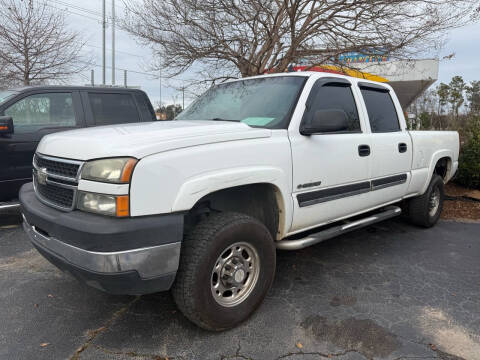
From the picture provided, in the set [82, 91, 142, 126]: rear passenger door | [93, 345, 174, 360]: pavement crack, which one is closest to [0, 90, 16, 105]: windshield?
[82, 91, 142, 126]: rear passenger door

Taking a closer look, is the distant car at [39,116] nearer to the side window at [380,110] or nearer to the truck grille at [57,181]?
the truck grille at [57,181]

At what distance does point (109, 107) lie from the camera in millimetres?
5676

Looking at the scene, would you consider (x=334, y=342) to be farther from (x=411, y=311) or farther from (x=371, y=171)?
(x=371, y=171)

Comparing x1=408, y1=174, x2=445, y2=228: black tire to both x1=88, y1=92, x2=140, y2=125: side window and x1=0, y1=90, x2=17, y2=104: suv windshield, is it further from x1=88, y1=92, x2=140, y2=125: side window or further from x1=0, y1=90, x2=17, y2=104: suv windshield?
x1=0, y1=90, x2=17, y2=104: suv windshield

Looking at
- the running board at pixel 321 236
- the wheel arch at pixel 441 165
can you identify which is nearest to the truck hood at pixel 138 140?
the running board at pixel 321 236

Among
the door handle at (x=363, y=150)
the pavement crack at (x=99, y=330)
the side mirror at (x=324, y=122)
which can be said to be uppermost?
the side mirror at (x=324, y=122)

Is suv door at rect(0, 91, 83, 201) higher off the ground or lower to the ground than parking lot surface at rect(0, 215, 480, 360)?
higher

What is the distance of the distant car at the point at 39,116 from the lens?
480 cm

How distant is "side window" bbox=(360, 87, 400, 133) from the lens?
13.2 ft

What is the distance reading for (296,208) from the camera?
9.76 ft

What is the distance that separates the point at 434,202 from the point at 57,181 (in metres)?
4.87

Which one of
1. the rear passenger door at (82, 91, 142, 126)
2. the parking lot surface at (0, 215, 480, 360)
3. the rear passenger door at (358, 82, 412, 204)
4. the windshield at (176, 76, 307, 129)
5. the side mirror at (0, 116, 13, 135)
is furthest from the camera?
the rear passenger door at (82, 91, 142, 126)

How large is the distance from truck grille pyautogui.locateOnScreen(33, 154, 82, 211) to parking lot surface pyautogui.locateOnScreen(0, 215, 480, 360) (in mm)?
949

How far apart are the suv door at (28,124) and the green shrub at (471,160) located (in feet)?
23.0
